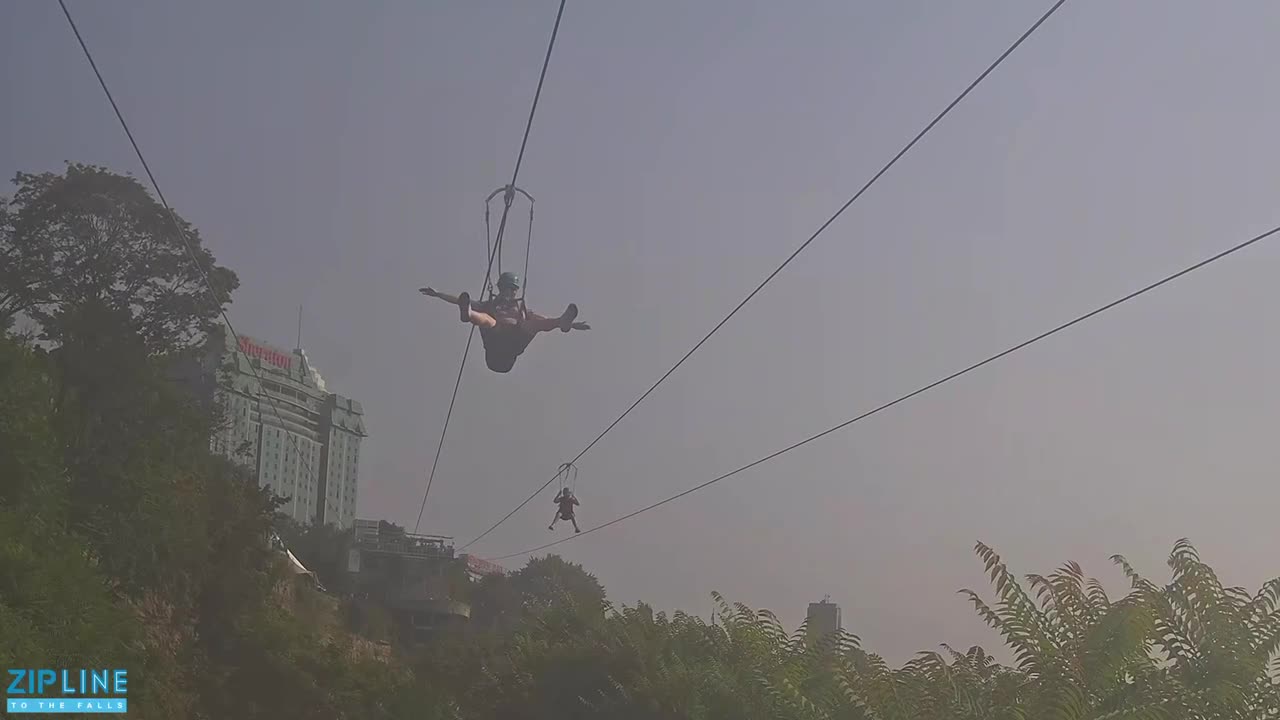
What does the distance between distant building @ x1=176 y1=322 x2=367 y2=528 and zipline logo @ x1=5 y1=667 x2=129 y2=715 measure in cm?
1128

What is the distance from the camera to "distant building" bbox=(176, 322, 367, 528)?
1387 inches

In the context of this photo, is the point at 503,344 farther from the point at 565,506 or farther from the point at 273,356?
the point at 273,356

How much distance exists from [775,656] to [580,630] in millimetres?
7314

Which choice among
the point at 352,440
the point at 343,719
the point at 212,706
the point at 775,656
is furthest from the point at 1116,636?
the point at 352,440

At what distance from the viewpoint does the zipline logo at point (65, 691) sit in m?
15.3

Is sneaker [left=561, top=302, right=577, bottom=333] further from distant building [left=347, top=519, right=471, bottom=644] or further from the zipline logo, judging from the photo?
distant building [left=347, top=519, right=471, bottom=644]

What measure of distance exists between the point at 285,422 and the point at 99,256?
22.1 m

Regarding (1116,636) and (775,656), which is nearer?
(1116,636)

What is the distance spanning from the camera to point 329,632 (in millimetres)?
44250

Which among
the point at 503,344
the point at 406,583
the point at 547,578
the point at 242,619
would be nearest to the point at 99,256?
the point at 242,619

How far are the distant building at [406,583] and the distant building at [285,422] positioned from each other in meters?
5.07

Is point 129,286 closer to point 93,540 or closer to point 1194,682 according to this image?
point 93,540

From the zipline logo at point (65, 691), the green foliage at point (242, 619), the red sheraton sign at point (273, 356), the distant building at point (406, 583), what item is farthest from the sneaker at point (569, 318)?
the distant building at point (406, 583)

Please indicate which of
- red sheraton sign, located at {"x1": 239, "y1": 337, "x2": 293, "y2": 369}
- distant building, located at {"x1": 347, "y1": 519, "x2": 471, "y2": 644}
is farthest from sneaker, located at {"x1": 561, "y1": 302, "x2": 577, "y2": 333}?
distant building, located at {"x1": 347, "y1": 519, "x2": 471, "y2": 644}
